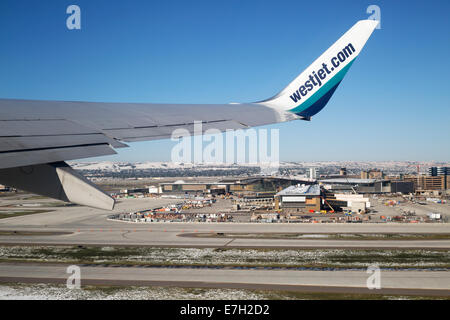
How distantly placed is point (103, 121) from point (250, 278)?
1503 cm

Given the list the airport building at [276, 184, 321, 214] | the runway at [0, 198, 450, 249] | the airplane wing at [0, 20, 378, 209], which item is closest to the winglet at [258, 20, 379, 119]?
the airplane wing at [0, 20, 378, 209]

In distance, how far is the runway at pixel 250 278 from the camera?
1688 centimetres

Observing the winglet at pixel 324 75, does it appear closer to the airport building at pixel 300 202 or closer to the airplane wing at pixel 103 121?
the airplane wing at pixel 103 121

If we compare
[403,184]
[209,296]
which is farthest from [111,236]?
[403,184]

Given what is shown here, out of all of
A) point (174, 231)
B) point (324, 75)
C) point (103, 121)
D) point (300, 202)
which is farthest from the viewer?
point (300, 202)

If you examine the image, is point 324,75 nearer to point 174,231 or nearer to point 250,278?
point 250,278

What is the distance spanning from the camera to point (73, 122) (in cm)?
546

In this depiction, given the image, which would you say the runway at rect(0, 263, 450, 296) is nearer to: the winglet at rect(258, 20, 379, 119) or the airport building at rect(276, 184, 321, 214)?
the winglet at rect(258, 20, 379, 119)

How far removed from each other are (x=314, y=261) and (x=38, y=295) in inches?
634

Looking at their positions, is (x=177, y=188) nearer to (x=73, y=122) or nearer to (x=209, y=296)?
(x=209, y=296)

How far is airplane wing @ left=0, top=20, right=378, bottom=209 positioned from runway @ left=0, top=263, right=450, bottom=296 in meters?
12.1

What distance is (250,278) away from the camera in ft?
61.0

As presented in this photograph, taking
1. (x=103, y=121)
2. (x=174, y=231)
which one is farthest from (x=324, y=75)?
(x=174, y=231)

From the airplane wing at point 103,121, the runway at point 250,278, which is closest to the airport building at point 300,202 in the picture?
the runway at point 250,278
